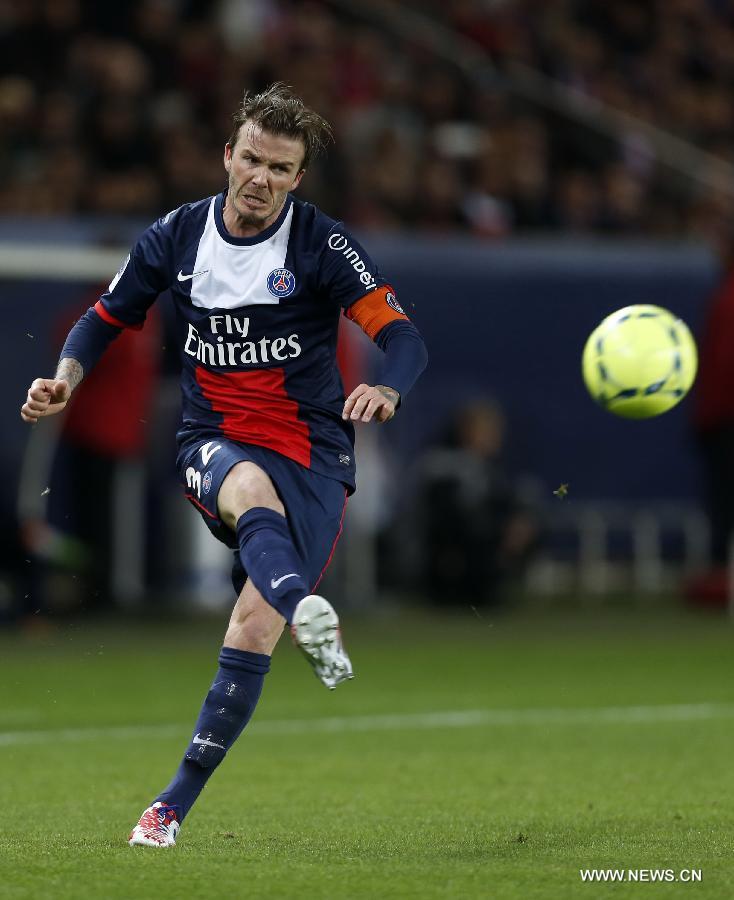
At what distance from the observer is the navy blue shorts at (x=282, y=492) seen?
5.79m

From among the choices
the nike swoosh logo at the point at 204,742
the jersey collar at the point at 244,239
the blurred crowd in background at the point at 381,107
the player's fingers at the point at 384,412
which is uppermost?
the blurred crowd in background at the point at 381,107

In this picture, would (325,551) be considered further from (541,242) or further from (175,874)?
(541,242)

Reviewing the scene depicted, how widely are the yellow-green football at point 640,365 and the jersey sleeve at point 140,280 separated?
61.0 inches

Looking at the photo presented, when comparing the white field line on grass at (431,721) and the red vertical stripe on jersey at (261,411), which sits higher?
the red vertical stripe on jersey at (261,411)

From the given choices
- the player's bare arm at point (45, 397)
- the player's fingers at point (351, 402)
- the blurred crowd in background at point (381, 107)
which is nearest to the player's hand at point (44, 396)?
the player's bare arm at point (45, 397)

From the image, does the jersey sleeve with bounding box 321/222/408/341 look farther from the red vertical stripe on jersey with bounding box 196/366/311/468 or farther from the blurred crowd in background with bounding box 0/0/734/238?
the blurred crowd in background with bounding box 0/0/734/238

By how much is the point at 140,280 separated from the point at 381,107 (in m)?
11.0

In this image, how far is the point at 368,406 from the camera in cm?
542

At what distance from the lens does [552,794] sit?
6824 mm

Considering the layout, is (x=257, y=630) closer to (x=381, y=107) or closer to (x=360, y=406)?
(x=360, y=406)

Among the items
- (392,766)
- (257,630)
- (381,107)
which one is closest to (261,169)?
(257,630)

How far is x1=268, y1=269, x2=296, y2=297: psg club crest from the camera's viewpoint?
5965 mm

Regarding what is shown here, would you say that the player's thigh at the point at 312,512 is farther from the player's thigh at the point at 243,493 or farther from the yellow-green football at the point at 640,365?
the yellow-green football at the point at 640,365

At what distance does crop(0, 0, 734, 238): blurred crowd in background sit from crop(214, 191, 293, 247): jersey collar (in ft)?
27.7
